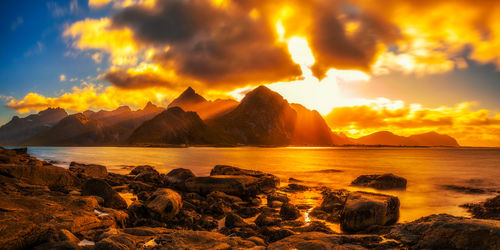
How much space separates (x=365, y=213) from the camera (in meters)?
10.4

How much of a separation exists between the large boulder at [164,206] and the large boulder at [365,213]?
23.8ft

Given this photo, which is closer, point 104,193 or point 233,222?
point 233,222

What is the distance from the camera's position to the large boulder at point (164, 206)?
34.9 ft

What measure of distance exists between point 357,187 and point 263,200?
37.2ft

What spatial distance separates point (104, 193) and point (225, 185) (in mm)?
7276

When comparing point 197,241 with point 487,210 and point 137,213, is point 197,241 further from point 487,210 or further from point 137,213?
point 487,210

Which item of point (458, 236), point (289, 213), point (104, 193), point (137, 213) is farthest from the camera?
point (289, 213)

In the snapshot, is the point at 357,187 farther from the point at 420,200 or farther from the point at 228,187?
the point at 228,187

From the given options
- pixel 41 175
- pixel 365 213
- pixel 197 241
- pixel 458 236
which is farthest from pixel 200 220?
pixel 41 175

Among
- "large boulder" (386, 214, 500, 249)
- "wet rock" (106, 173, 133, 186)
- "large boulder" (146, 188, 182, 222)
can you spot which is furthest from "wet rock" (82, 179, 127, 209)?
"large boulder" (386, 214, 500, 249)

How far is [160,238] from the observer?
22.1 ft

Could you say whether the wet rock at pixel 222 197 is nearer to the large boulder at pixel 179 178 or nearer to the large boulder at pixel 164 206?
the large boulder at pixel 179 178

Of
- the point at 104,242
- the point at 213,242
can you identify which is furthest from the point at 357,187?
the point at 104,242

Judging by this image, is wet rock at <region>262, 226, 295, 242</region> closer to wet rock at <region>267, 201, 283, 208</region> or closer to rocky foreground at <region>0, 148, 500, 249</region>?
rocky foreground at <region>0, 148, 500, 249</region>
